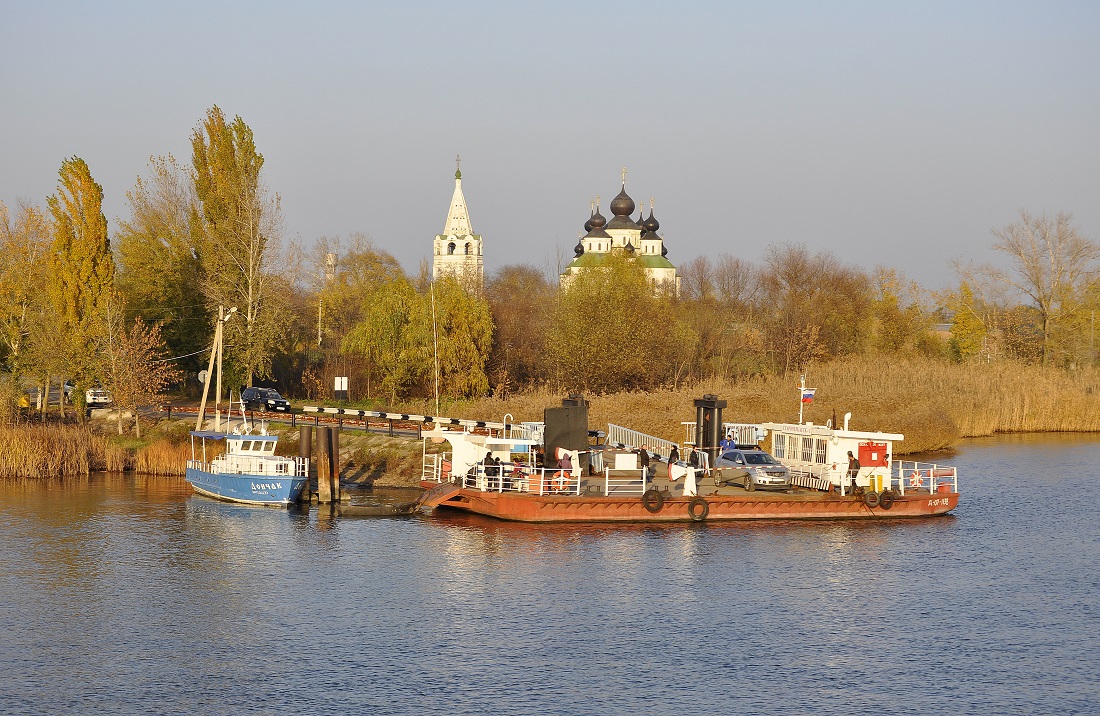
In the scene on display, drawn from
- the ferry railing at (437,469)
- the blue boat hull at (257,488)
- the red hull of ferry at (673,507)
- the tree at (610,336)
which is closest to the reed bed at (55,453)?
the blue boat hull at (257,488)

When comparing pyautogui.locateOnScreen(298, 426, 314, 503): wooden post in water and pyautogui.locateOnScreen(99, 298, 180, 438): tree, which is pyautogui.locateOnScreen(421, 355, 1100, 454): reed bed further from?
pyautogui.locateOnScreen(99, 298, 180, 438): tree

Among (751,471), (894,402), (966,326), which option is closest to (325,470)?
(751,471)

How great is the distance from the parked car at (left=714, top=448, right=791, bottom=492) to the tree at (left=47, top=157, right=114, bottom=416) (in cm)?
3464

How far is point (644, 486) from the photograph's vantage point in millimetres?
43906

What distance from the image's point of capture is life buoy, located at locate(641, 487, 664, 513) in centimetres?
4291

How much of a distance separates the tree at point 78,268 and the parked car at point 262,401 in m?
9.00

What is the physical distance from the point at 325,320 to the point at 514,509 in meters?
74.6

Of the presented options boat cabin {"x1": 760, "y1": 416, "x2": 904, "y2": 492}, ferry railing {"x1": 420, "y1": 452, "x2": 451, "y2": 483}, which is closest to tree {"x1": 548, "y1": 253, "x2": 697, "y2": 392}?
ferry railing {"x1": 420, "y1": 452, "x2": 451, "y2": 483}

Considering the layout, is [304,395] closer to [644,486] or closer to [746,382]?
[746,382]

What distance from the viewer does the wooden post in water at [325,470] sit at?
4834 cm

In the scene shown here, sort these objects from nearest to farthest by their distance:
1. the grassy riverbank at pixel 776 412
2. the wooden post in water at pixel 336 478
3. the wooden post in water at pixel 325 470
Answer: the wooden post in water at pixel 325 470 < the wooden post in water at pixel 336 478 < the grassy riverbank at pixel 776 412

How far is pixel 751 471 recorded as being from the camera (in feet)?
150

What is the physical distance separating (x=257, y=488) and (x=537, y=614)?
1985 cm

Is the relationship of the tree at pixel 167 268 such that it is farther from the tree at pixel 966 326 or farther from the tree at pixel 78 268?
the tree at pixel 966 326
